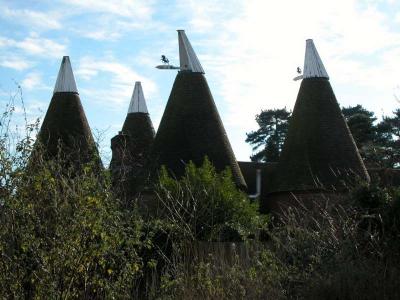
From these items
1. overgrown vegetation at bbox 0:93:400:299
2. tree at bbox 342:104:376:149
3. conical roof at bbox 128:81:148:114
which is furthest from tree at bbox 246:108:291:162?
overgrown vegetation at bbox 0:93:400:299

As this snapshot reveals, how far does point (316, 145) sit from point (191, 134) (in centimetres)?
391

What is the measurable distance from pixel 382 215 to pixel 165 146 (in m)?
14.2

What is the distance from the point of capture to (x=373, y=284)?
21.9 feet

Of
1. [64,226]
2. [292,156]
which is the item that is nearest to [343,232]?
[64,226]

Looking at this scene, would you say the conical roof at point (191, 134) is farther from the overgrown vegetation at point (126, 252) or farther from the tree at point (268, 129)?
the tree at point (268, 129)

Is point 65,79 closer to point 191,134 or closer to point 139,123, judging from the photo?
point 139,123

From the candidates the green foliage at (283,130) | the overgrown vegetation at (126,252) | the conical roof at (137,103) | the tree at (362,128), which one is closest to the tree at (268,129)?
the green foliage at (283,130)

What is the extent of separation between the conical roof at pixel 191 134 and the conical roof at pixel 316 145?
5.69ft

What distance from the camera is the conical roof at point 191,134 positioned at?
72.8ft

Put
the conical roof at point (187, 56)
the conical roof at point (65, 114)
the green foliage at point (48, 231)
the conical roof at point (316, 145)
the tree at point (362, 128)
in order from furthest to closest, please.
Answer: the tree at point (362, 128), the conical roof at point (187, 56), the conical roof at point (65, 114), the conical roof at point (316, 145), the green foliage at point (48, 231)

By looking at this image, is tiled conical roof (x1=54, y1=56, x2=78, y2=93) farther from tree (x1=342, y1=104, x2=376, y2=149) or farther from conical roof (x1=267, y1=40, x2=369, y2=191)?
tree (x1=342, y1=104, x2=376, y2=149)

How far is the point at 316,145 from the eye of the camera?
877 inches

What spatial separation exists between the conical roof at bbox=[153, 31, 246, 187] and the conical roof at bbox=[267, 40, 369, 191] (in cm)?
173

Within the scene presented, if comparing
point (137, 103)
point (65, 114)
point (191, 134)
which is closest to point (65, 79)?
point (65, 114)
